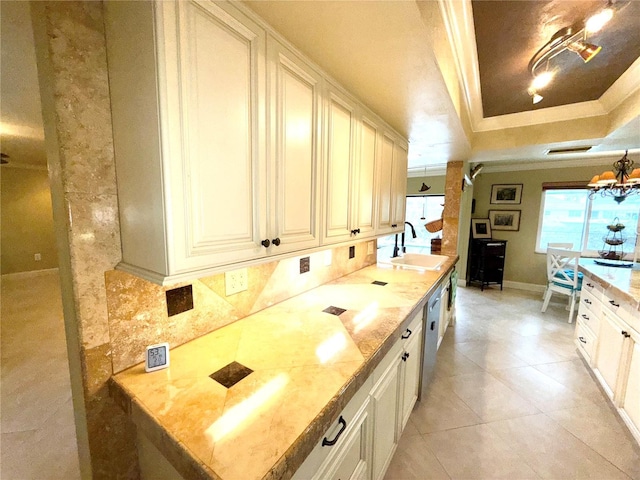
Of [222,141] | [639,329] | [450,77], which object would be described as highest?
[450,77]

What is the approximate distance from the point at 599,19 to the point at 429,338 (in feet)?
6.76

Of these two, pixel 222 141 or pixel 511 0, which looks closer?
pixel 222 141

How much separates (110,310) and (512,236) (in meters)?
6.11

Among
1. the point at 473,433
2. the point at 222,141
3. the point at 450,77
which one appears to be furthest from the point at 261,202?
the point at 473,433

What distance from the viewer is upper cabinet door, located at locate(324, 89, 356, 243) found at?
1.31 meters

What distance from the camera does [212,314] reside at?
1128mm

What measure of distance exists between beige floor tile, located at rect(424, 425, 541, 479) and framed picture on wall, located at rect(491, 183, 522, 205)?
4.51 metres

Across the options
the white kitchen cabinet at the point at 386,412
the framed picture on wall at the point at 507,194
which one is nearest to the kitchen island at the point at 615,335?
the white kitchen cabinet at the point at 386,412

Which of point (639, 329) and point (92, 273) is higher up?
point (92, 273)

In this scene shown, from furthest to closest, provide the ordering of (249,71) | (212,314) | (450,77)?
(450,77), (212,314), (249,71)

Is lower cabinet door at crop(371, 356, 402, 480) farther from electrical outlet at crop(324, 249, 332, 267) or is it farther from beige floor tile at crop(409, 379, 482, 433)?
electrical outlet at crop(324, 249, 332, 267)

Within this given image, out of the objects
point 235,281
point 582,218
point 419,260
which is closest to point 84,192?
point 235,281

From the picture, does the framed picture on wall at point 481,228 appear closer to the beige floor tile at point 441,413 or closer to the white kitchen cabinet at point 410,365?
the beige floor tile at point 441,413

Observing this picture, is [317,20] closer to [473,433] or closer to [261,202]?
[261,202]
